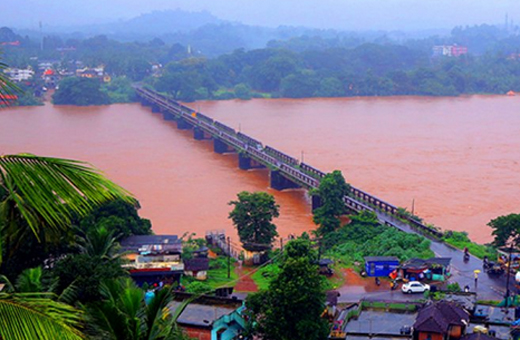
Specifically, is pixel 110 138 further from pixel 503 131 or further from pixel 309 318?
pixel 309 318

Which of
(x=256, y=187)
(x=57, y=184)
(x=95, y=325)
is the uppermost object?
(x=57, y=184)

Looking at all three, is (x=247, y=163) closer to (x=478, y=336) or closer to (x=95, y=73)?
(x=478, y=336)

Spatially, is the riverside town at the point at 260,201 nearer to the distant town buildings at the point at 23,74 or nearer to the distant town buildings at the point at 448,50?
the distant town buildings at the point at 23,74

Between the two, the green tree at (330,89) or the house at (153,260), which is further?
the green tree at (330,89)

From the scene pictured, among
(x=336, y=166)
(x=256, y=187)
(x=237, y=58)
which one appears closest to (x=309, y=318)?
(x=256, y=187)

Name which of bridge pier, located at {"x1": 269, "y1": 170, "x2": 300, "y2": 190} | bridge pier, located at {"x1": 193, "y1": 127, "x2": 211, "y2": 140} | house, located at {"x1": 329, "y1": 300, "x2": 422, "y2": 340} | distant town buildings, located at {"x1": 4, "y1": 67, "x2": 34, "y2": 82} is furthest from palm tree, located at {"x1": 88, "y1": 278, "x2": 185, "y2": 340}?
distant town buildings, located at {"x1": 4, "y1": 67, "x2": 34, "y2": 82}

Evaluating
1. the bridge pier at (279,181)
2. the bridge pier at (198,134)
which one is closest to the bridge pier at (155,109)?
the bridge pier at (198,134)

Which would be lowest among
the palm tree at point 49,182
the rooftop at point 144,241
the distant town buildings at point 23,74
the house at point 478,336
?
the rooftop at point 144,241
